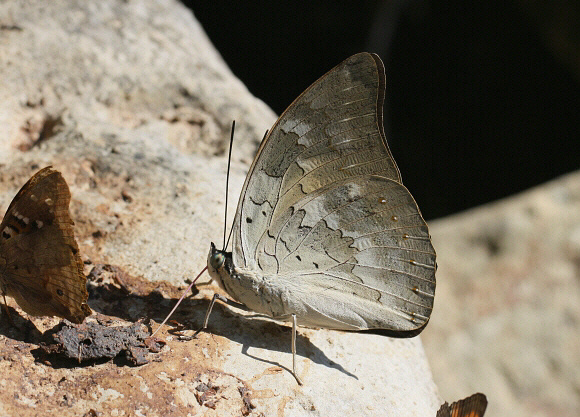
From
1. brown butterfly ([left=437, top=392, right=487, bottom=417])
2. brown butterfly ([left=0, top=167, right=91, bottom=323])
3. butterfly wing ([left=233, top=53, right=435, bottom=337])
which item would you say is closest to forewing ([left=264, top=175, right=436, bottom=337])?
butterfly wing ([left=233, top=53, right=435, bottom=337])

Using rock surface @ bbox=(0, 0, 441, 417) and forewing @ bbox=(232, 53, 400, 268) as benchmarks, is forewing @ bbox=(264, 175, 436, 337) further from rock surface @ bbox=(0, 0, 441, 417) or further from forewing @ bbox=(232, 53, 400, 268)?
rock surface @ bbox=(0, 0, 441, 417)

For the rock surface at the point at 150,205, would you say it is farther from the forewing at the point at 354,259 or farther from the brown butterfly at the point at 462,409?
the forewing at the point at 354,259

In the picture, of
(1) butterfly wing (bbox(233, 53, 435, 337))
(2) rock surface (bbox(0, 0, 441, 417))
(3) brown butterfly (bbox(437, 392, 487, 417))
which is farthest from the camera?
(1) butterfly wing (bbox(233, 53, 435, 337))

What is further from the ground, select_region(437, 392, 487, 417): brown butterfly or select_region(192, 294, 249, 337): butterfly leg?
select_region(192, 294, 249, 337): butterfly leg

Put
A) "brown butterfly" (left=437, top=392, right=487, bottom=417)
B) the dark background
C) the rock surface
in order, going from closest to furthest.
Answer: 1. the rock surface
2. "brown butterfly" (left=437, top=392, right=487, bottom=417)
3. the dark background

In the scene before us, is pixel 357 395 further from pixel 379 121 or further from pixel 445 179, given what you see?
pixel 445 179
